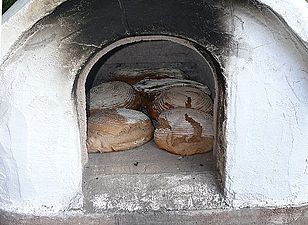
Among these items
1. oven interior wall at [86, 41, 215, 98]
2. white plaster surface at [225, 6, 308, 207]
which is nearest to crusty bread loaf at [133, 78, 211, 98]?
oven interior wall at [86, 41, 215, 98]

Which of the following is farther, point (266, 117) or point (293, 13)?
point (266, 117)

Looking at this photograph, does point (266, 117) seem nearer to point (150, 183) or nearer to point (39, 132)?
point (150, 183)

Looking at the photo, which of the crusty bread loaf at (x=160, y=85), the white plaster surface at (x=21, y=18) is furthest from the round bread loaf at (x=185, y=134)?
the white plaster surface at (x=21, y=18)

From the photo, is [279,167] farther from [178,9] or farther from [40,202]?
[40,202]

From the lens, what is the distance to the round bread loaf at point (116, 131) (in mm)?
2746

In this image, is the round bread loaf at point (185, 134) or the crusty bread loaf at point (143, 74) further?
the crusty bread loaf at point (143, 74)

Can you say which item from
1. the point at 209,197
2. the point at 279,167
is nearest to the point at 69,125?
the point at 209,197

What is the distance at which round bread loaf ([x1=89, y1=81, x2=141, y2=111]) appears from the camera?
3039 millimetres

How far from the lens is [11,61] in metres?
2.16

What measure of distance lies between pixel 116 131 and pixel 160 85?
0.64m

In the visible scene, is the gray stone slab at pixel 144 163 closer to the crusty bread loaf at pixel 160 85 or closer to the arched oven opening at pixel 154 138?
the arched oven opening at pixel 154 138

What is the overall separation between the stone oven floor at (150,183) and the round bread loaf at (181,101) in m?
0.36

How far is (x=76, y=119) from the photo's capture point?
235cm

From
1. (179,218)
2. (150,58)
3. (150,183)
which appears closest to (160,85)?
(150,58)
